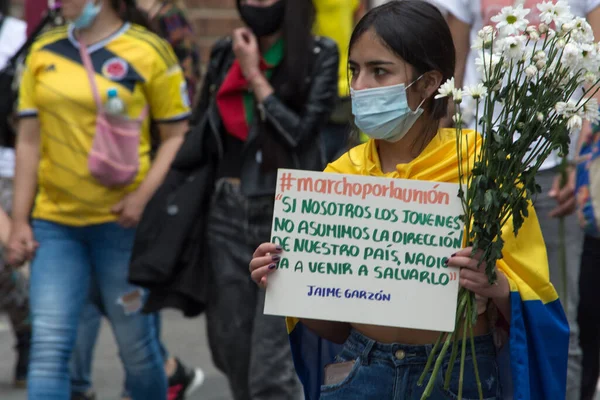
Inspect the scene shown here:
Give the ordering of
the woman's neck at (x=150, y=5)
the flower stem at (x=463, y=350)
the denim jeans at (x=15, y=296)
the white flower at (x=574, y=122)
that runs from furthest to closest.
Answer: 1. the woman's neck at (x=150, y=5)
2. the denim jeans at (x=15, y=296)
3. the flower stem at (x=463, y=350)
4. the white flower at (x=574, y=122)

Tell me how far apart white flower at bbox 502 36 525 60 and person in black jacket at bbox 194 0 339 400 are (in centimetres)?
220

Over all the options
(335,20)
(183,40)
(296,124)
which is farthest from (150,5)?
(296,124)

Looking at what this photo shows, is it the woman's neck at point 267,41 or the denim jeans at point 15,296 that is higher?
the woman's neck at point 267,41

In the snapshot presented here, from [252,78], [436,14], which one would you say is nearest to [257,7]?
[252,78]

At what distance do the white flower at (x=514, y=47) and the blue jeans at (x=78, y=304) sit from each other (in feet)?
8.83

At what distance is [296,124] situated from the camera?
4.94 m

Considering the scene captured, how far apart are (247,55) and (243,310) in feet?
3.29

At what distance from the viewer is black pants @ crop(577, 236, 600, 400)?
460 cm

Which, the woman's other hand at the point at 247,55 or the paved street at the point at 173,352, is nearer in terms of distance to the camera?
the woman's other hand at the point at 247,55

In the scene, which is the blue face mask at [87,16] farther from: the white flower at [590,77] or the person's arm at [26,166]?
the white flower at [590,77]

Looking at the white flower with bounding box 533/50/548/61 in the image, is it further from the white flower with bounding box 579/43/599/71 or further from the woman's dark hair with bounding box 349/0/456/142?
the woman's dark hair with bounding box 349/0/456/142

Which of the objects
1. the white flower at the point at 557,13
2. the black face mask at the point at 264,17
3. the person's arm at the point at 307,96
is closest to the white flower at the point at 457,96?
the white flower at the point at 557,13

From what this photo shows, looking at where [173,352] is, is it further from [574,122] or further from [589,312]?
[574,122]

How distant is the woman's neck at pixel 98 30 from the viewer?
5.26m
